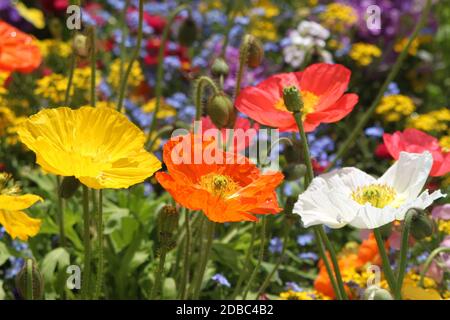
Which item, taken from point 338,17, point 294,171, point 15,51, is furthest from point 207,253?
point 338,17

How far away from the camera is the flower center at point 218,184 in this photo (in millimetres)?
1296

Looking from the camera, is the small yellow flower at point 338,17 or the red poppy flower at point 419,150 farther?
the small yellow flower at point 338,17

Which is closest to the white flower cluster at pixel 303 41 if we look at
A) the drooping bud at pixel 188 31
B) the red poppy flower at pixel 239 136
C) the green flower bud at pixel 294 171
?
the drooping bud at pixel 188 31

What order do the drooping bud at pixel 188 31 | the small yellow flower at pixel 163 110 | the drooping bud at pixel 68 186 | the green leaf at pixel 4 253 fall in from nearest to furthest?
1. the drooping bud at pixel 68 186
2. the green leaf at pixel 4 253
3. the drooping bud at pixel 188 31
4. the small yellow flower at pixel 163 110

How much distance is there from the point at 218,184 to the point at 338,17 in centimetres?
213

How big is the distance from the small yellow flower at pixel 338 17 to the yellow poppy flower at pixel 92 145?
6.85 feet

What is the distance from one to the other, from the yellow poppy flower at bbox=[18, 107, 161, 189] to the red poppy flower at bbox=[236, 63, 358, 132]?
A: 24cm

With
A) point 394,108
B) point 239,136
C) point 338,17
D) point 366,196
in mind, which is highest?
point 338,17

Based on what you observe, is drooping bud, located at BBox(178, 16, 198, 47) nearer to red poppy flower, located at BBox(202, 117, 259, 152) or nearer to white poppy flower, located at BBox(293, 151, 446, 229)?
red poppy flower, located at BBox(202, 117, 259, 152)

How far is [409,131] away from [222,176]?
18.4 inches

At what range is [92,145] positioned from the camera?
133 cm

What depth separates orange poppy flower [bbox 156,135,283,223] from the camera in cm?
124

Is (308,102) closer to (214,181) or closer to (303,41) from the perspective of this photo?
(214,181)

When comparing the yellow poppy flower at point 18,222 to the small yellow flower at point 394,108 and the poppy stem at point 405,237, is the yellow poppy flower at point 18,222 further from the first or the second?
the small yellow flower at point 394,108
